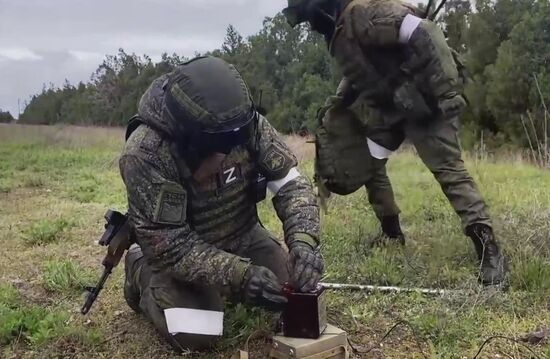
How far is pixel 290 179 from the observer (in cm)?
320

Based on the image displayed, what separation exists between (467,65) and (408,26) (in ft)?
65.4

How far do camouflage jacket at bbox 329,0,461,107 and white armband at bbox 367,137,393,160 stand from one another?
0.89 ft

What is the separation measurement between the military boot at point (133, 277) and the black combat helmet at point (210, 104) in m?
0.92

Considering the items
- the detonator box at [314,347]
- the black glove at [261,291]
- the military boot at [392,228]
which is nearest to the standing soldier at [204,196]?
the black glove at [261,291]

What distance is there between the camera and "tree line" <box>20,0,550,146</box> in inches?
950

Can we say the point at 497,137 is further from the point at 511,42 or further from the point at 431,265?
the point at 431,265

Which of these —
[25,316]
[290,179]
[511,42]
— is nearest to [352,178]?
[290,179]

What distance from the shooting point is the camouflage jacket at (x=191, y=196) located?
2869mm

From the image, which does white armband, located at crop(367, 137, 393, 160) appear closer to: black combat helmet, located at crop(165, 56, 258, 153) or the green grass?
black combat helmet, located at crop(165, 56, 258, 153)

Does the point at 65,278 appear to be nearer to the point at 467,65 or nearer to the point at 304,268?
the point at 304,268

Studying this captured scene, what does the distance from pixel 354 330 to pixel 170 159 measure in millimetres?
1226

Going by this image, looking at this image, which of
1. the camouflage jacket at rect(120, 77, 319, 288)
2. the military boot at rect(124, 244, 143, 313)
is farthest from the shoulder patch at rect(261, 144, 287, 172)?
the military boot at rect(124, 244, 143, 313)

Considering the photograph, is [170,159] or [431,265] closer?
[170,159]

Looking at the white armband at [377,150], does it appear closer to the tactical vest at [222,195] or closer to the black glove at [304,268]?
the tactical vest at [222,195]
